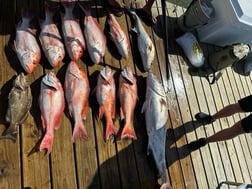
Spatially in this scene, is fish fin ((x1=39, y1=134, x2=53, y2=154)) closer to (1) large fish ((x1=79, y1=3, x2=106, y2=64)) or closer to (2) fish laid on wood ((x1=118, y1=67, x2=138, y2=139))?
(2) fish laid on wood ((x1=118, y1=67, x2=138, y2=139))

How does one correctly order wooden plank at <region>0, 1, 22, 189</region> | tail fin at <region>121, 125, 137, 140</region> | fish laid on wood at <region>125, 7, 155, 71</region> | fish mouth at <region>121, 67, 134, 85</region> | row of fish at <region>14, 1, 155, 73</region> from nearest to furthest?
1. wooden plank at <region>0, 1, 22, 189</region>
2. row of fish at <region>14, 1, 155, 73</region>
3. tail fin at <region>121, 125, 137, 140</region>
4. fish mouth at <region>121, 67, 134, 85</region>
5. fish laid on wood at <region>125, 7, 155, 71</region>

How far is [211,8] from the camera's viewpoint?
441 cm

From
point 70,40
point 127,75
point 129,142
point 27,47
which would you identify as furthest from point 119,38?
point 129,142

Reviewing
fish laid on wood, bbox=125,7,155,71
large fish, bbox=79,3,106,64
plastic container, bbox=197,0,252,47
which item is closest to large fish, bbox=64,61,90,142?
large fish, bbox=79,3,106,64

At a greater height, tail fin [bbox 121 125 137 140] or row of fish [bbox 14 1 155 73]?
row of fish [bbox 14 1 155 73]

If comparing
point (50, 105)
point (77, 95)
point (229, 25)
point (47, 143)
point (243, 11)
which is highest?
point (243, 11)

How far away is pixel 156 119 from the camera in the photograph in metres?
3.39

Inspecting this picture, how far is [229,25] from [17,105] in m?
2.83

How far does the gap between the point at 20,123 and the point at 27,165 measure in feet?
1.19

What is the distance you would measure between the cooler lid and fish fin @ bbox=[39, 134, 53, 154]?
2.82m

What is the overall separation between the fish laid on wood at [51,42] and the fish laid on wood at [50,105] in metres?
0.20

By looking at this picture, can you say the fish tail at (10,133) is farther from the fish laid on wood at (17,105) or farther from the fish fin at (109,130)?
the fish fin at (109,130)

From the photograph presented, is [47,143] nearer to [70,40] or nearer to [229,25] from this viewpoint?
[70,40]

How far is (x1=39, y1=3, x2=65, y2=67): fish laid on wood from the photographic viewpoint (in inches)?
126
